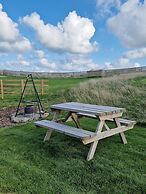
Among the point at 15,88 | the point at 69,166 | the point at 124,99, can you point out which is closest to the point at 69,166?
the point at 69,166

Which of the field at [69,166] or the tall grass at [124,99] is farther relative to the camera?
the tall grass at [124,99]

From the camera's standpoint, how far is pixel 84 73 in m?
38.5

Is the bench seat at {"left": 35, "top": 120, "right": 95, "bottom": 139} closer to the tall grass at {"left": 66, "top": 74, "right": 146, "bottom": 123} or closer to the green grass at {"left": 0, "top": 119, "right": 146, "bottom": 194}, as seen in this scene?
the green grass at {"left": 0, "top": 119, "right": 146, "bottom": 194}

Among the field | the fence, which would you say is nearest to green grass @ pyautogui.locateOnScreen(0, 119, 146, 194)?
the field

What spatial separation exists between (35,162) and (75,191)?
40.9 inches

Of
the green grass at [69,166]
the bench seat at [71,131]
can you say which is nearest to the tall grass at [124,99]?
the green grass at [69,166]

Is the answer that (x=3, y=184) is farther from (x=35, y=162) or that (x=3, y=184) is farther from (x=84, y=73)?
(x=84, y=73)

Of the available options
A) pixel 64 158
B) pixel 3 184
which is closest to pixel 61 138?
pixel 64 158

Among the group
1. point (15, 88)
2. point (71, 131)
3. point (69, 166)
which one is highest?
point (71, 131)

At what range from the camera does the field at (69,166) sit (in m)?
2.86

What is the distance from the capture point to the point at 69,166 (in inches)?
134

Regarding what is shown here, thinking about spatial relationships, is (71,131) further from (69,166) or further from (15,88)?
(15,88)

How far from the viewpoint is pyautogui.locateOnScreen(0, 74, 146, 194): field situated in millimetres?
2857

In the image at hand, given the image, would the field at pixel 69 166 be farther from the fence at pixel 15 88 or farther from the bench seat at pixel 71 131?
the fence at pixel 15 88
